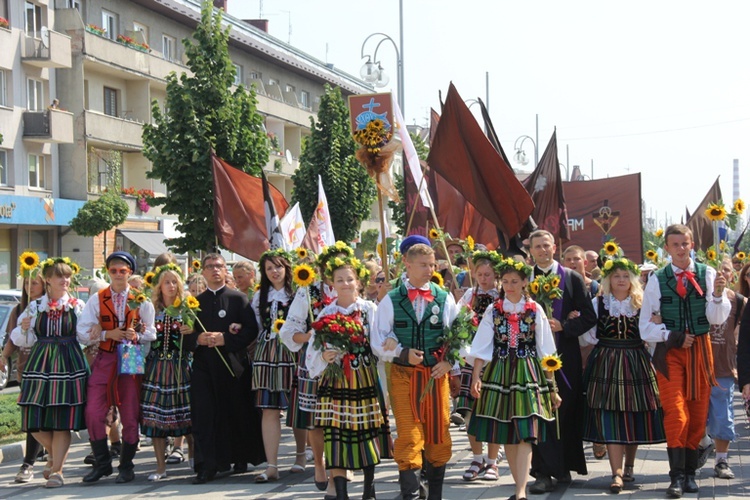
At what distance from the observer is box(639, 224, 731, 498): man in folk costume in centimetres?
864

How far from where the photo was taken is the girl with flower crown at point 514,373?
816cm

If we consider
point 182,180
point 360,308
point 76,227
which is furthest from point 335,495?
point 76,227

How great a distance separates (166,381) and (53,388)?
0.92m

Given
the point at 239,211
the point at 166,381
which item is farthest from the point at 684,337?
the point at 239,211

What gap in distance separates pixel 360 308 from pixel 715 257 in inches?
156

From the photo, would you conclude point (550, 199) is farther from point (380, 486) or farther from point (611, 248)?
point (380, 486)

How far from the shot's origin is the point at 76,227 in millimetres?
34375

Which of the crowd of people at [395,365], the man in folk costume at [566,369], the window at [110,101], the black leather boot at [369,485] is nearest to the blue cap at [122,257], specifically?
the crowd of people at [395,365]

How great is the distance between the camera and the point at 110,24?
39469 millimetres

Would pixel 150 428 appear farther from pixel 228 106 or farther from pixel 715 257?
pixel 228 106

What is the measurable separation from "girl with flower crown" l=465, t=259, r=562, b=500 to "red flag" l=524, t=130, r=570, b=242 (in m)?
7.58

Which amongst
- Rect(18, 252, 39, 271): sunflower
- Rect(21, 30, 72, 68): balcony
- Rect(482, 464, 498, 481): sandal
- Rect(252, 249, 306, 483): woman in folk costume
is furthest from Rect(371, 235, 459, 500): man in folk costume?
Rect(21, 30, 72, 68): balcony

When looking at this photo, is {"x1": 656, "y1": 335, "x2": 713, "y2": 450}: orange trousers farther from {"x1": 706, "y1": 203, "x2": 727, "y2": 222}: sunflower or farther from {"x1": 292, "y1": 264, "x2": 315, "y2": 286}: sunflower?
{"x1": 292, "y1": 264, "x2": 315, "y2": 286}: sunflower

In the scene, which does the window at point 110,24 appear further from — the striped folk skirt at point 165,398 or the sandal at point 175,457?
the striped folk skirt at point 165,398
